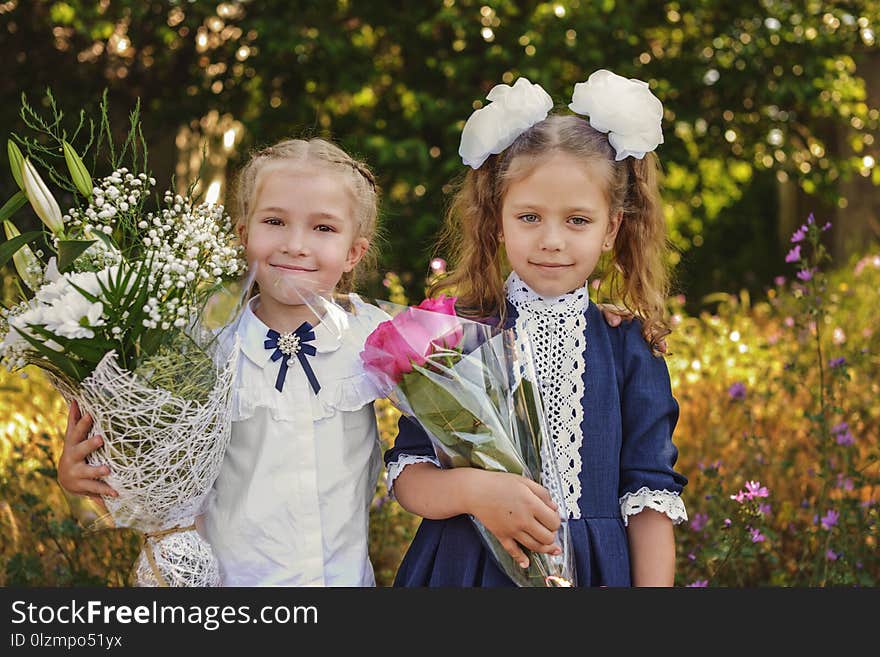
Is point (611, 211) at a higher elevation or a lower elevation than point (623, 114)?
lower

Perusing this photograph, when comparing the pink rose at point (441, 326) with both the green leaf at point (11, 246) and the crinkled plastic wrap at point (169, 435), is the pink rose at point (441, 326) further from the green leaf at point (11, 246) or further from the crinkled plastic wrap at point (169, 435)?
the green leaf at point (11, 246)

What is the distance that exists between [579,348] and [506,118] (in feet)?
1.74

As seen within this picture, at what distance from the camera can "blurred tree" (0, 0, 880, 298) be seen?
242 inches

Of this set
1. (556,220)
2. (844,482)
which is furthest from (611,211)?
(844,482)

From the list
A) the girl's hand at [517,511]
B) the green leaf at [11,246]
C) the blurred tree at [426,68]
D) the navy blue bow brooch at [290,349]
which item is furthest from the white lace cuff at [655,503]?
the blurred tree at [426,68]

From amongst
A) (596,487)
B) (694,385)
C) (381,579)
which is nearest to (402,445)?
(596,487)

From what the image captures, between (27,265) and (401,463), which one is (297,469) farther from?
(27,265)

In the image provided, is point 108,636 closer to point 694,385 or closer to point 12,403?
point 12,403

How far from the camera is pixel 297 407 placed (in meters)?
2.21

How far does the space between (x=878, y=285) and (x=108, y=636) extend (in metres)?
4.58

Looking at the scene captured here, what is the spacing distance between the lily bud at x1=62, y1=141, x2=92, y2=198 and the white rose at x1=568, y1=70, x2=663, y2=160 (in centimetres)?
106

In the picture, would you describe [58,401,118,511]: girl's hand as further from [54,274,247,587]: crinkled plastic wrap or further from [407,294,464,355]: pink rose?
[407,294,464,355]: pink rose

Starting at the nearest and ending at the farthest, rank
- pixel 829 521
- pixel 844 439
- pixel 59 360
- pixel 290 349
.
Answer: pixel 59 360
pixel 290 349
pixel 829 521
pixel 844 439

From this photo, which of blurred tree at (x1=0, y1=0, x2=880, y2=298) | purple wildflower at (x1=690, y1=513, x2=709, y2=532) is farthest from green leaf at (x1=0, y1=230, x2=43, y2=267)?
blurred tree at (x1=0, y1=0, x2=880, y2=298)
